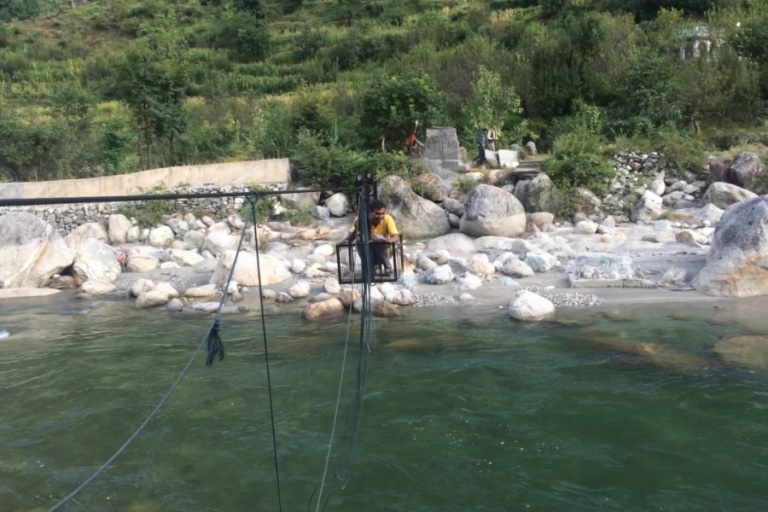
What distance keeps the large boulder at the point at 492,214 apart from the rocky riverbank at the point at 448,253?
0.08 ft

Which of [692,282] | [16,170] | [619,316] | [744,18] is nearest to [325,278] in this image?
→ [619,316]

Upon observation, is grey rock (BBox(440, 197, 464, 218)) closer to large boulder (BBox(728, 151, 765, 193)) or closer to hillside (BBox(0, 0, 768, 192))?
hillside (BBox(0, 0, 768, 192))

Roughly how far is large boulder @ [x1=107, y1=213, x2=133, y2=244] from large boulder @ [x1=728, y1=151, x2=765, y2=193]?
509 inches

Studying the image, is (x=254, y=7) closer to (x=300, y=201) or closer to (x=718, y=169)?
(x=300, y=201)

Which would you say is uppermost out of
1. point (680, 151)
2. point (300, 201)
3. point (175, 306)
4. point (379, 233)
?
point (680, 151)

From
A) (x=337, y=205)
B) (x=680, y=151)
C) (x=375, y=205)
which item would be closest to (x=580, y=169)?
(x=680, y=151)

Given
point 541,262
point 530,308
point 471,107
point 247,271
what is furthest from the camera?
point 471,107

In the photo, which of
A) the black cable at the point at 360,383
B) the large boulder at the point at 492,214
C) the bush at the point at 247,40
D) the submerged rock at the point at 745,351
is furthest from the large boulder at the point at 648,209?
the bush at the point at 247,40

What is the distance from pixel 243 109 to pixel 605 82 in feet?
39.9

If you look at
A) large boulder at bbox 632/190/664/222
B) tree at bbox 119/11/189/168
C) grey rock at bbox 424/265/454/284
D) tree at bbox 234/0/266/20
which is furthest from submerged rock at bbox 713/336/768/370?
tree at bbox 234/0/266/20

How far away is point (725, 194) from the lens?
13.1m

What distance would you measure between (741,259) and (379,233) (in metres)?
5.29

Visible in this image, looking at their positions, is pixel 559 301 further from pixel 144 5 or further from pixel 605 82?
pixel 144 5

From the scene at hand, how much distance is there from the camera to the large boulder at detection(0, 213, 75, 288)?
460 inches
